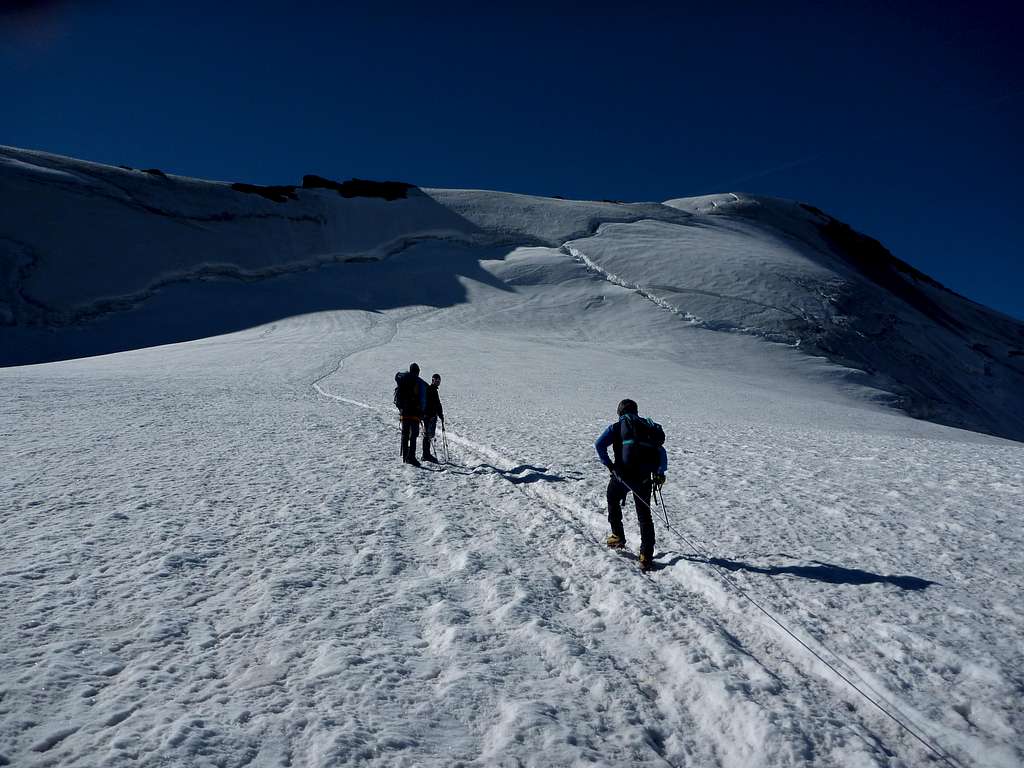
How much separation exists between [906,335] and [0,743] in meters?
63.3

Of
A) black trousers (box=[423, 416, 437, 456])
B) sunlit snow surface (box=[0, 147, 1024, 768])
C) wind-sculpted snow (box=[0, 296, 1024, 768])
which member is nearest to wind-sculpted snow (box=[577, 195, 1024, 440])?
sunlit snow surface (box=[0, 147, 1024, 768])

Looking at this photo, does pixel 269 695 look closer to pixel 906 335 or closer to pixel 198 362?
pixel 198 362

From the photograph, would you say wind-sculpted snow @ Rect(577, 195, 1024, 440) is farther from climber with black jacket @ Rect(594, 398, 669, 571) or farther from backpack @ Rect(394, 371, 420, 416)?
climber with black jacket @ Rect(594, 398, 669, 571)

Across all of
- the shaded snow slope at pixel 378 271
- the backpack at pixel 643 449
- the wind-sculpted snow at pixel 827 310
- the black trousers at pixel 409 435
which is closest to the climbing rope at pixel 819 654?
the backpack at pixel 643 449

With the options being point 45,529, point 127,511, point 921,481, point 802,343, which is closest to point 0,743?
point 45,529

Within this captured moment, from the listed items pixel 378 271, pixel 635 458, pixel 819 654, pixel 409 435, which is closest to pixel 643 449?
pixel 635 458

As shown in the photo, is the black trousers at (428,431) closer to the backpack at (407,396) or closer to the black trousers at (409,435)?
the black trousers at (409,435)

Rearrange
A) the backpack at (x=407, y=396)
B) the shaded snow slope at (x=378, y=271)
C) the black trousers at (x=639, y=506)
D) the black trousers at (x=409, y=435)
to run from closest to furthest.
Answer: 1. the black trousers at (x=639, y=506)
2. the black trousers at (x=409, y=435)
3. the backpack at (x=407, y=396)
4. the shaded snow slope at (x=378, y=271)

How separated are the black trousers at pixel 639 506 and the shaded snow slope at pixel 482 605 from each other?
0.29 m

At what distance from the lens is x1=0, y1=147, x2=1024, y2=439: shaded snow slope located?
4450 centimetres

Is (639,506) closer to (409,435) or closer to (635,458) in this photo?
(635,458)

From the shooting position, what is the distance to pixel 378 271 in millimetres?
59500

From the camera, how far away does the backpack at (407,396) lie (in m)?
11.0

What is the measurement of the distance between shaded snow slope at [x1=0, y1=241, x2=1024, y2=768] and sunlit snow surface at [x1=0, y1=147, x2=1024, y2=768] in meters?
→ 0.03
